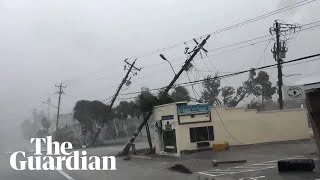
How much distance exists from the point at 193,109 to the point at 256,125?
20.9 ft

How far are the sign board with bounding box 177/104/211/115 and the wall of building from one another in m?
0.80

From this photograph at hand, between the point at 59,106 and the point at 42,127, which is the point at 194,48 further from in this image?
the point at 42,127

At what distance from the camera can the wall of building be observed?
38.9 meters

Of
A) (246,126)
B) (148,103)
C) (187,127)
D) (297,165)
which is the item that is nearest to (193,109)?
(187,127)

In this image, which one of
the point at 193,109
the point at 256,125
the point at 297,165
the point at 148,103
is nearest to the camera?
the point at 297,165

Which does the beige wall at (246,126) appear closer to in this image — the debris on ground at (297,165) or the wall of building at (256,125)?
the wall of building at (256,125)

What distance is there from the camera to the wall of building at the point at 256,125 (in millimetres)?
38938

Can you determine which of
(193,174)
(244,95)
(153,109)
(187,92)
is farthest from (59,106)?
(193,174)

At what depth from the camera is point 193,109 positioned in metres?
37.6

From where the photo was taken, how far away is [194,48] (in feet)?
126

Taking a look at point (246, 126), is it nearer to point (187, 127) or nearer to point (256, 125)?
point (256, 125)

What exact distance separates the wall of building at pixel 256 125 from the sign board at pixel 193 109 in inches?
31.3

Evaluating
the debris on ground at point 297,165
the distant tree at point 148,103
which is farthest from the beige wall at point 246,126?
the debris on ground at point 297,165

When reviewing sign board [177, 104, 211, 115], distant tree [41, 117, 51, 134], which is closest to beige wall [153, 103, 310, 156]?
sign board [177, 104, 211, 115]
